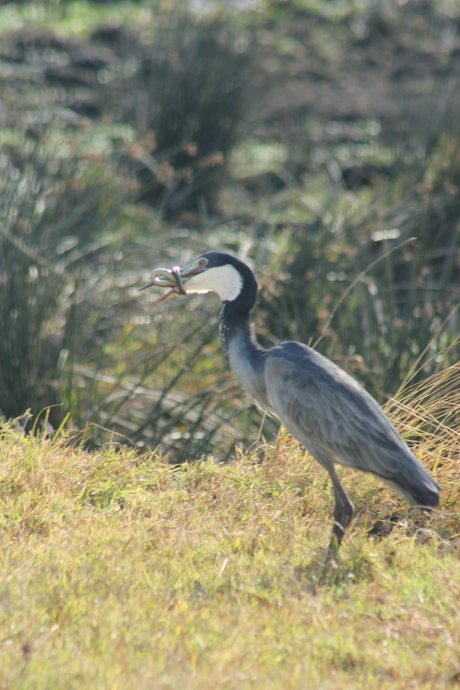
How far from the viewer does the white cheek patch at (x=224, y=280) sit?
149 inches

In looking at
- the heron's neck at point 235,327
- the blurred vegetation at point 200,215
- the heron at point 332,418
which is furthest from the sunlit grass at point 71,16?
the heron at point 332,418

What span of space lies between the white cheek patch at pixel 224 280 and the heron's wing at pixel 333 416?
0.41 meters

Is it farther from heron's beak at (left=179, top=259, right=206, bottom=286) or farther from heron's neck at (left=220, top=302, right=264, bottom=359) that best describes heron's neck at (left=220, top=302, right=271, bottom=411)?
heron's beak at (left=179, top=259, right=206, bottom=286)

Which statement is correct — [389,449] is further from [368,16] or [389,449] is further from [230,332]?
[368,16]

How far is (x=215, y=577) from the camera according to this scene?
294 centimetres

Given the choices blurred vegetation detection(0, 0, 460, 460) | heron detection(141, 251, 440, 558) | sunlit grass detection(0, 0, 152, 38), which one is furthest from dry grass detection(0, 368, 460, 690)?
sunlit grass detection(0, 0, 152, 38)

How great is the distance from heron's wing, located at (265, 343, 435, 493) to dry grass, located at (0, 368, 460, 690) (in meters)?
0.29

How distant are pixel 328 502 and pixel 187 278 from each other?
110 centimetres

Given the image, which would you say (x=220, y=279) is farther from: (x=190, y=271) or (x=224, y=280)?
(x=190, y=271)

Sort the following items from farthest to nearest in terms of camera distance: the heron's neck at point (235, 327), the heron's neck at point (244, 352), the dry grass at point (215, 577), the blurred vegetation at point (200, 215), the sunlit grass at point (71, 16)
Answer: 1. the sunlit grass at point (71, 16)
2. the blurred vegetation at point (200, 215)
3. the heron's neck at point (235, 327)
4. the heron's neck at point (244, 352)
5. the dry grass at point (215, 577)

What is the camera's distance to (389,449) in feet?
10.6

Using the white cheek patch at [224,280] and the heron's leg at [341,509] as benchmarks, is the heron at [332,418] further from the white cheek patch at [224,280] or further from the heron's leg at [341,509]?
the white cheek patch at [224,280]

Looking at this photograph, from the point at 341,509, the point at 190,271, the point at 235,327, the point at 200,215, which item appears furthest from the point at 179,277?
the point at 200,215

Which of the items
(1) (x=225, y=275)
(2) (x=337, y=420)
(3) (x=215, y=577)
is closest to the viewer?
(3) (x=215, y=577)
